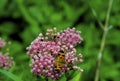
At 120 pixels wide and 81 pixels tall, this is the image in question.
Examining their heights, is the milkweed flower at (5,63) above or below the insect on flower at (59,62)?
above

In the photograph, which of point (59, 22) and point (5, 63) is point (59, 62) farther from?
point (59, 22)

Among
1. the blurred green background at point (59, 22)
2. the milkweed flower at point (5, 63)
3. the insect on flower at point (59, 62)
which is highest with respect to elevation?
the blurred green background at point (59, 22)

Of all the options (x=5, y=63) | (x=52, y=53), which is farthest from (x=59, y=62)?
(x=5, y=63)

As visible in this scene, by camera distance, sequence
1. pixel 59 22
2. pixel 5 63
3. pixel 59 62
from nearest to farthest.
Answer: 1. pixel 59 62
2. pixel 5 63
3. pixel 59 22

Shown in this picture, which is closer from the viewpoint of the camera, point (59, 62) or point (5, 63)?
point (59, 62)

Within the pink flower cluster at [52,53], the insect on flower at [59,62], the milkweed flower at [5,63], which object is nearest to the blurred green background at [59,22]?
the milkweed flower at [5,63]

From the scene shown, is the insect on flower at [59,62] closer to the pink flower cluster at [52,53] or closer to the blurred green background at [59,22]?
the pink flower cluster at [52,53]
